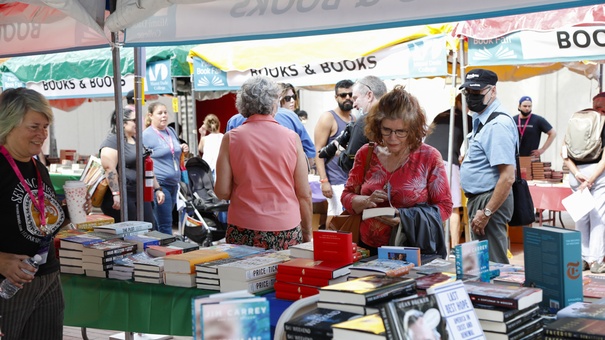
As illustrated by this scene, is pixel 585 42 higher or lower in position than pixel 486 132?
higher

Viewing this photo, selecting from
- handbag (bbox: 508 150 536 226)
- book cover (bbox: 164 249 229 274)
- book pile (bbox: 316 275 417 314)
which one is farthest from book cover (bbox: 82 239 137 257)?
handbag (bbox: 508 150 536 226)

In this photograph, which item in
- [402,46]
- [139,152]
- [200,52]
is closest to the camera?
[139,152]

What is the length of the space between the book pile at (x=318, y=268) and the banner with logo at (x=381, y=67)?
3717 millimetres

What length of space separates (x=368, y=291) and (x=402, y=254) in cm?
90

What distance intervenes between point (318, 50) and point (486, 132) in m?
2.84

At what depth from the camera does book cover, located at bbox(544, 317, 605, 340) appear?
155cm

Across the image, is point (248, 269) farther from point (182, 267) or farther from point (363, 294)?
point (363, 294)

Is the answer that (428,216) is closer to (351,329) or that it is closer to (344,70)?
(351,329)

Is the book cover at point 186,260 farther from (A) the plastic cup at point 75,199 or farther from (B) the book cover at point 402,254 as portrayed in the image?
(B) the book cover at point 402,254

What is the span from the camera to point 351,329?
1.53 metres

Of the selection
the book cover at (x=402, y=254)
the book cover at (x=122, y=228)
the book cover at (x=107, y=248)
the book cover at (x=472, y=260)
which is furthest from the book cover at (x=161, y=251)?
the book cover at (x=472, y=260)

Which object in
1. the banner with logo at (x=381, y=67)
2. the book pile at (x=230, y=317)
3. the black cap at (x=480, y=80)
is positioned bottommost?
the book pile at (x=230, y=317)

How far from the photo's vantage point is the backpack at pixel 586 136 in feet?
20.8

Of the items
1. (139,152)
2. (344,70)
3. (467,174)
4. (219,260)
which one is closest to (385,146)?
(219,260)
